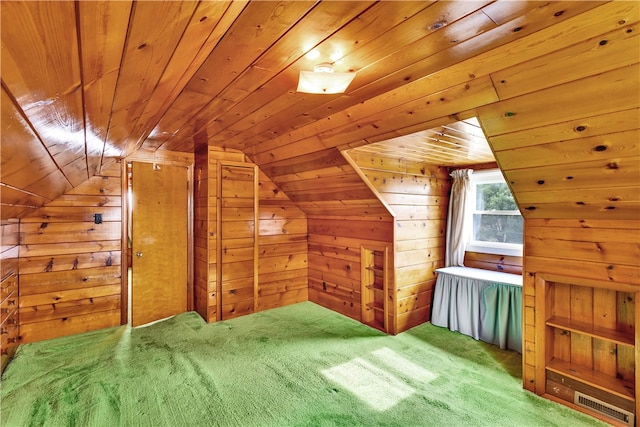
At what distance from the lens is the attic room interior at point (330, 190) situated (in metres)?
1.06

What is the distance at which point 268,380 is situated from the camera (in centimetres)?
240

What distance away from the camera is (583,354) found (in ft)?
7.30

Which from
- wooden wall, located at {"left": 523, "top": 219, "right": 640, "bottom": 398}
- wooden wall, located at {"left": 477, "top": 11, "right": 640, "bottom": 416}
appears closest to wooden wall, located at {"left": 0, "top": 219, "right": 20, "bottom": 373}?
wooden wall, located at {"left": 477, "top": 11, "right": 640, "bottom": 416}

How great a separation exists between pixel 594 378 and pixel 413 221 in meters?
1.92

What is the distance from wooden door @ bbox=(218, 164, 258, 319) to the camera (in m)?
3.67

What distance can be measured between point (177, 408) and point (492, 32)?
9.00 ft

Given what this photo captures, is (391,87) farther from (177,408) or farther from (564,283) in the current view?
(177,408)

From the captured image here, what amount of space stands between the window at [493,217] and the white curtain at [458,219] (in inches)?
4.6

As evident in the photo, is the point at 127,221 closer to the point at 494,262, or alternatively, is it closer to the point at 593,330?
the point at 494,262

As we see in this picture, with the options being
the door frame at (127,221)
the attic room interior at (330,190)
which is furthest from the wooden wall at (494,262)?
the door frame at (127,221)

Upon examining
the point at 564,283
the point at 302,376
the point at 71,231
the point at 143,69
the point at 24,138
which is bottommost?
the point at 302,376

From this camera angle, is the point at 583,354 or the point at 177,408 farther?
the point at 583,354

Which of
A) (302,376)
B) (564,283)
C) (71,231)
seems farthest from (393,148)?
(71,231)

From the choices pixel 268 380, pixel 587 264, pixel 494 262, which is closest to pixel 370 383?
pixel 268 380
